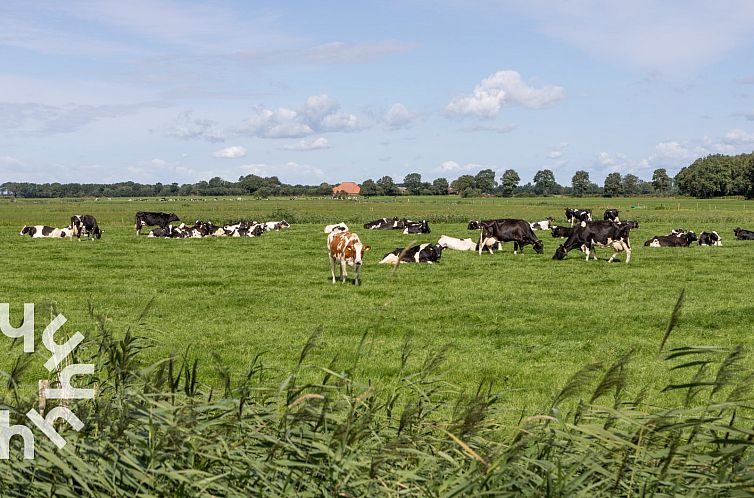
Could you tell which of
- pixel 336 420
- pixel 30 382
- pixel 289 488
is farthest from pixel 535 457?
pixel 30 382

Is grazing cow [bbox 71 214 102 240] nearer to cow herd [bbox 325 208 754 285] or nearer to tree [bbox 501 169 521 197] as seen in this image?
cow herd [bbox 325 208 754 285]

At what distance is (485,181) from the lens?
19325 centimetres

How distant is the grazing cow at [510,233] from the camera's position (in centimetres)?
2827

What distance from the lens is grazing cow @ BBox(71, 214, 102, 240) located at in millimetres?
35281

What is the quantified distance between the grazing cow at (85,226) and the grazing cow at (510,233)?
19.4m

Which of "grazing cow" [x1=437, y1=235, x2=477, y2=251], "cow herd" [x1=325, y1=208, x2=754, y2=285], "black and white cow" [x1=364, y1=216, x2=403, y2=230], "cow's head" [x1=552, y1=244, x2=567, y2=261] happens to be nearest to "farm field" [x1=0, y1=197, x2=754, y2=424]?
"cow's head" [x1=552, y1=244, x2=567, y2=261]

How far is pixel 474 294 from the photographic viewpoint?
55.8 feet

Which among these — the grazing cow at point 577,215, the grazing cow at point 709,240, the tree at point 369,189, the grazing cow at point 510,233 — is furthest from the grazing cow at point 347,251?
the tree at point 369,189

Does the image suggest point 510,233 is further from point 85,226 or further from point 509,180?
point 509,180

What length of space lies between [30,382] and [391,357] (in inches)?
197

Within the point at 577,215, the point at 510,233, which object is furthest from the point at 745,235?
the point at 577,215

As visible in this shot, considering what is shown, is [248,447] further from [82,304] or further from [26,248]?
[26,248]

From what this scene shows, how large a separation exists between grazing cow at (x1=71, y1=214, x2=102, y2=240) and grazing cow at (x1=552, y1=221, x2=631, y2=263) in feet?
75.0

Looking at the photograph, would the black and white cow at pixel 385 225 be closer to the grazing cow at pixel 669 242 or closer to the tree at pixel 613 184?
the grazing cow at pixel 669 242
